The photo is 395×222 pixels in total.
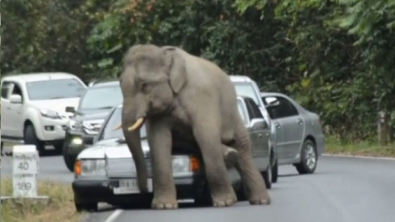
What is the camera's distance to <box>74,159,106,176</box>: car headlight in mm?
19547

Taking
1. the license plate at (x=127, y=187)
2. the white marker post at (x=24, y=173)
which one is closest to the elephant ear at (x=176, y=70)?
the license plate at (x=127, y=187)

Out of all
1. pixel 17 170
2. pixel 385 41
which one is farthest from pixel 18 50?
pixel 17 170

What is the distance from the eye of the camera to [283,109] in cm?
2966

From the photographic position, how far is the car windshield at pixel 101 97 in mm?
30547

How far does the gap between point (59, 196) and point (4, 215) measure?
3.83 metres

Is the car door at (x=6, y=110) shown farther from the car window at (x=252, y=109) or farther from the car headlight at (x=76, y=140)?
the car window at (x=252, y=109)

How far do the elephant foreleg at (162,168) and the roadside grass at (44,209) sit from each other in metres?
1.08

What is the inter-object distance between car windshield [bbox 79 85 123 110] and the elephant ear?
10351 millimetres

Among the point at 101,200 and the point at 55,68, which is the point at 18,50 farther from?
the point at 101,200

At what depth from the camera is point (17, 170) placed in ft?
67.4

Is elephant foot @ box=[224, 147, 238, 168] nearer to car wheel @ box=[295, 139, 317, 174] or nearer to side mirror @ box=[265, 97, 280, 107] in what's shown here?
side mirror @ box=[265, 97, 280, 107]

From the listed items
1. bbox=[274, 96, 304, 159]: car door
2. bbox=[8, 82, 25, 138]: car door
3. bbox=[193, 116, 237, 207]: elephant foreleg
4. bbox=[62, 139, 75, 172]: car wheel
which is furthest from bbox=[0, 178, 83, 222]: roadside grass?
bbox=[8, 82, 25, 138]: car door

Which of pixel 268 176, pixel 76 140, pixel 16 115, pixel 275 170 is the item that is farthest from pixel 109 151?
pixel 16 115

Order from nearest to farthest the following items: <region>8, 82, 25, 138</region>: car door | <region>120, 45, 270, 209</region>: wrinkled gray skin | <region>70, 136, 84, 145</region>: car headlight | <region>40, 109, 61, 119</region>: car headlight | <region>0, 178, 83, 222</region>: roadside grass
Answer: <region>0, 178, 83, 222</region>: roadside grass
<region>120, 45, 270, 209</region>: wrinkled gray skin
<region>70, 136, 84, 145</region>: car headlight
<region>40, 109, 61, 119</region>: car headlight
<region>8, 82, 25, 138</region>: car door
